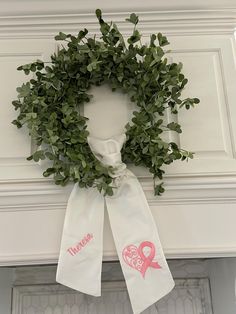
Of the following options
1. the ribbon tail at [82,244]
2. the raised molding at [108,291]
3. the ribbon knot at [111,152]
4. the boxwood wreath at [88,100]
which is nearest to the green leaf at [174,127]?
the boxwood wreath at [88,100]

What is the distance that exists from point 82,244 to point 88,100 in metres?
0.50

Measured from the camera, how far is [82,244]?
1090 mm

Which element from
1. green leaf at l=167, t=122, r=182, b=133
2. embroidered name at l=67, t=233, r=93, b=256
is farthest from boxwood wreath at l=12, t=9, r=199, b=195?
embroidered name at l=67, t=233, r=93, b=256

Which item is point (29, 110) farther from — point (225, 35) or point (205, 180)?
point (225, 35)

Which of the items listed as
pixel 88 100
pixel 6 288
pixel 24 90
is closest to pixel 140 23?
pixel 88 100

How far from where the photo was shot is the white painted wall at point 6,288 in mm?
1528

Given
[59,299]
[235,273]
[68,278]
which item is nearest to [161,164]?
[68,278]

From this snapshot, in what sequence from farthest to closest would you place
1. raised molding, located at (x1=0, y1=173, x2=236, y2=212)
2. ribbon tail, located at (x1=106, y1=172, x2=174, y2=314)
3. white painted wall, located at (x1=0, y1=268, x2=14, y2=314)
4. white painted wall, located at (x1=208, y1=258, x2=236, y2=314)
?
white painted wall, located at (x1=0, y1=268, x2=14, y2=314) < white painted wall, located at (x1=208, y1=258, x2=236, y2=314) < raised molding, located at (x1=0, y1=173, x2=236, y2=212) < ribbon tail, located at (x1=106, y1=172, x2=174, y2=314)

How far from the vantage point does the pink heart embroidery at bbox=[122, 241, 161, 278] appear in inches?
Answer: 42.1

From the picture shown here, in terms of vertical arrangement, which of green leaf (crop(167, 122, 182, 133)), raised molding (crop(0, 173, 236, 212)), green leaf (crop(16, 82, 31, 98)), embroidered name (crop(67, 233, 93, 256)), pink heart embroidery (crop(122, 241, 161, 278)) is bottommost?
pink heart embroidery (crop(122, 241, 161, 278))

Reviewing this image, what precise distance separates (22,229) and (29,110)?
1.26 feet

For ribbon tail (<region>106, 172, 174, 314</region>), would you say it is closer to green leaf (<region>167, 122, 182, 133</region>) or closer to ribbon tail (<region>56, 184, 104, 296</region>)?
ribbon tail (<region>56, 184, 104, 296</region>)

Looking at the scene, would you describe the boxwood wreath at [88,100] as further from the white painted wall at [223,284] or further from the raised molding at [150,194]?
the white painted wall at [223,284]

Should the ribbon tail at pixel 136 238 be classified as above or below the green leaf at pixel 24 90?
below
